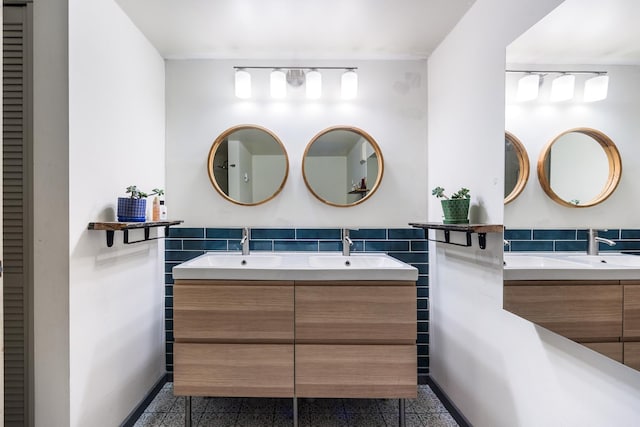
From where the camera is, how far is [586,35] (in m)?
1.05

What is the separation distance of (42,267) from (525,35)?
2.28 meters

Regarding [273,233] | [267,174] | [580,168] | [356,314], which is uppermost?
[267,174]

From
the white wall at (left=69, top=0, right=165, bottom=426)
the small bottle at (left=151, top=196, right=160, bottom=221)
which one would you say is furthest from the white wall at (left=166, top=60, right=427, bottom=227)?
the small bottle at (left=151, top=196, right=160, bottom=221)

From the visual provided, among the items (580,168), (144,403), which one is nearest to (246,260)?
(144,403)

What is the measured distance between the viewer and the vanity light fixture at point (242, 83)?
225 cm

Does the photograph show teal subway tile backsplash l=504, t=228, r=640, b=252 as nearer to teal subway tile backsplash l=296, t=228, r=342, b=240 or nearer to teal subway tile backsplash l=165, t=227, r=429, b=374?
teal subway tile backsplash l=165, t=227, r=429, b=374

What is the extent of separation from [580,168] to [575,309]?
486 mm

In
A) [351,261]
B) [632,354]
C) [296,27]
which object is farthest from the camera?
[351,261]

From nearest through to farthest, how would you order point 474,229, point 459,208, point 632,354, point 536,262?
point 632,354, point 536,262, point 474,229, point 459,208

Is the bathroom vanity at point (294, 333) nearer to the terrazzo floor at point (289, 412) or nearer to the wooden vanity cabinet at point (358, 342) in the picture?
the wooden vanity cabinet at point (358, 342)

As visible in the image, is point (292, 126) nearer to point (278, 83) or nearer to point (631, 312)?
point (278, 83)

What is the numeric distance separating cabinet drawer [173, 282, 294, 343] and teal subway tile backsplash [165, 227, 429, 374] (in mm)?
631

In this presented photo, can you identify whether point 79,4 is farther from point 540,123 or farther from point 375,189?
point 540,123

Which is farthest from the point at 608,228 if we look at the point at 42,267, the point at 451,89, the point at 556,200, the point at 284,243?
the point at 42,267
